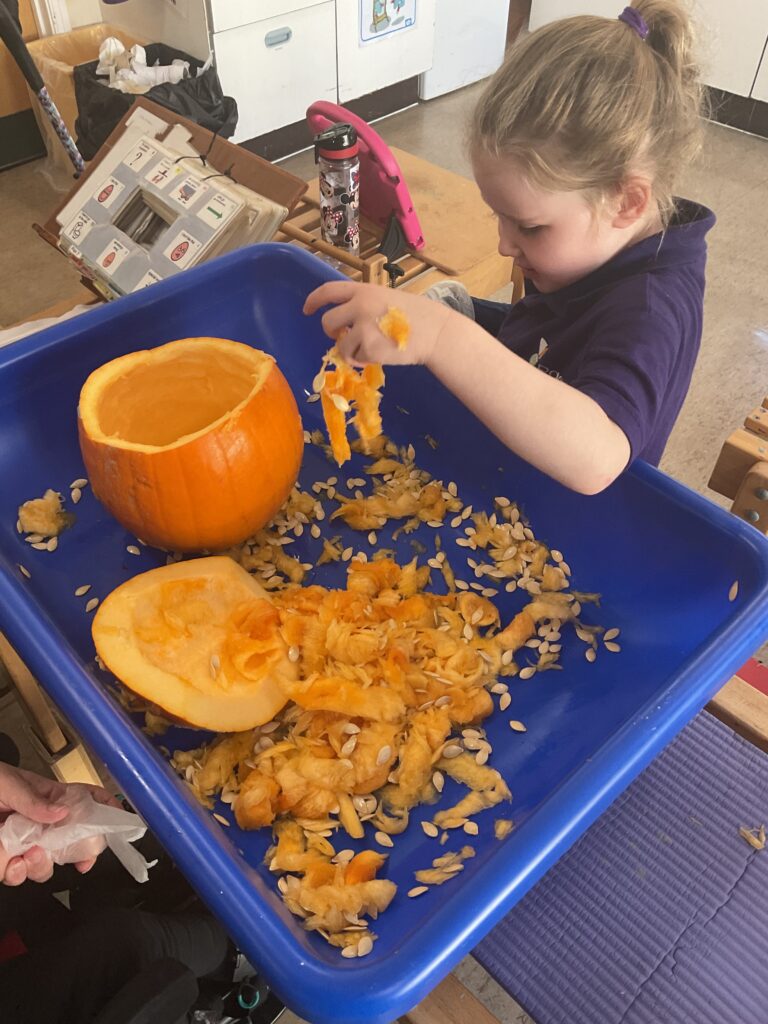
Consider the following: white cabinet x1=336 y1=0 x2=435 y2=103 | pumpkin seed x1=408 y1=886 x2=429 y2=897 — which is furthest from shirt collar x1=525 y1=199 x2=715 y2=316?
white cabinet x1=336 y1=0 x2=435 y2=103

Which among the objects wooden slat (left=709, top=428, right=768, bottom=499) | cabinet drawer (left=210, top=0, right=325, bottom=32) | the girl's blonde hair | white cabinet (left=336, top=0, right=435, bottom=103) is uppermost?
the girl's blonde hair

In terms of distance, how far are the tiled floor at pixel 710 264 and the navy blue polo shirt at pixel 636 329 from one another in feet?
2.15

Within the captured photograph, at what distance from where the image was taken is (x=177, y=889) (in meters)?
1.01

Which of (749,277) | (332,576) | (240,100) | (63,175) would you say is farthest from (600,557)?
(63,175)

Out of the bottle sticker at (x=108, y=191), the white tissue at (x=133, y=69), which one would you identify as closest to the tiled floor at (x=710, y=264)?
the white tissue at (x=133, y=69)

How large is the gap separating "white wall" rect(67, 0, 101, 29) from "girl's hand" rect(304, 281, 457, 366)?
8.54ft

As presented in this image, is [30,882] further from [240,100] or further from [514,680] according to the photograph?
[240,100]

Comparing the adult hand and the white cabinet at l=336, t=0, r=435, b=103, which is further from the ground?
the adult hand

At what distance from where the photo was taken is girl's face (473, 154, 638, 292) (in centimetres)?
82

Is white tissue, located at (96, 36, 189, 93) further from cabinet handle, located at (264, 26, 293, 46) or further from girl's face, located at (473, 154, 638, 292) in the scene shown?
girl's face, located at (473, 154, 638, 292)

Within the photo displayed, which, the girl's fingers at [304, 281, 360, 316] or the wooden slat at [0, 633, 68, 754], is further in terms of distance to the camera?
the wooden slat at [0, 633, 68, 754]

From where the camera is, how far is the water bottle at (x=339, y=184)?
146 cm

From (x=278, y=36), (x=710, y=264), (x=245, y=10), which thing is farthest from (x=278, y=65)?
(x=710, y=264)

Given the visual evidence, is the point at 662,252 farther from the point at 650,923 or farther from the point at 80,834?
the point at 80,834
